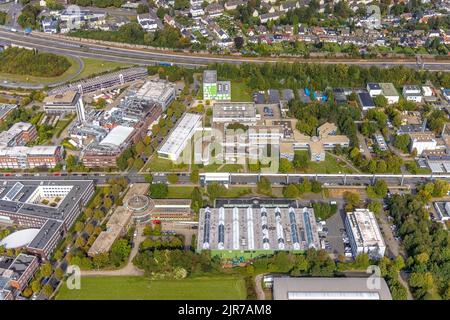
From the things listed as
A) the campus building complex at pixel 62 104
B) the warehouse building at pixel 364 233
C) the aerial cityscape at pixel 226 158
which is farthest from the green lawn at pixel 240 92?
the warehouse building at pixel 364 233

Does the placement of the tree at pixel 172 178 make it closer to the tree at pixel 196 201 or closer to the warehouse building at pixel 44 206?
the tree at pixel 196 201

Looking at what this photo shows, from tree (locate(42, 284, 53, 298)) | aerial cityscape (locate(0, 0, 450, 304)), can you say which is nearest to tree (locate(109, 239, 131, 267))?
aerial cityscape (locate(0, 0, 450, 304))

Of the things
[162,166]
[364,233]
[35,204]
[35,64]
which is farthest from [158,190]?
[35,64]

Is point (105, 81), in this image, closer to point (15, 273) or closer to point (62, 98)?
point (62, 98)

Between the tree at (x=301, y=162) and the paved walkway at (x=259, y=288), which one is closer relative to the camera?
the paved walkway at (x=259, y=288)

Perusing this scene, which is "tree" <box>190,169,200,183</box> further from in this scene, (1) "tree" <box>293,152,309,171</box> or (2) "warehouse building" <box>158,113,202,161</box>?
(1) "tree" <box>293,152,309,171</box>
